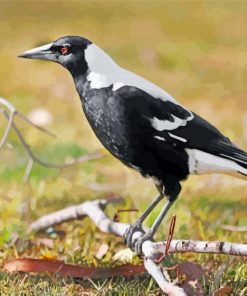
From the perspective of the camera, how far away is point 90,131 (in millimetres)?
4480

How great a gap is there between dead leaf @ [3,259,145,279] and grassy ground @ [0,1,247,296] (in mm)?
25

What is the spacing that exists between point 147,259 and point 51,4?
5560 millimetres

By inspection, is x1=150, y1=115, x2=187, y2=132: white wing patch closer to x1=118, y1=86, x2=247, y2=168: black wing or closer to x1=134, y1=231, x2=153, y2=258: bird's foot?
x1=118, y1=86, x2=247, y2=168: black wing

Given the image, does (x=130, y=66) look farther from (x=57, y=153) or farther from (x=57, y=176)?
(x=57, y=176)

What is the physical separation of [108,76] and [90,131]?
1.98 m

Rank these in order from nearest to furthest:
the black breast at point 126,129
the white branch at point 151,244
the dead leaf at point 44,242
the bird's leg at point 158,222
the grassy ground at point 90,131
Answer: the white branch at point 151,244
the black breast at point 126,129
the bird's leg at point 158,222
the grassy ground at point 90,131
the dead leaf at point 44,242

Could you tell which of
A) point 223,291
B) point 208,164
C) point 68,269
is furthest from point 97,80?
point 223,291

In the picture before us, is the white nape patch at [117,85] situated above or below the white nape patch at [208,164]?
above

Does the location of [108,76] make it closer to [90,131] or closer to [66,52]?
[66,52]

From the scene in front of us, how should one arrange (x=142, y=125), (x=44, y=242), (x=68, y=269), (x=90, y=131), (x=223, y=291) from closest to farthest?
(x=223, y=291), (x=142, y=125), (x=68, y=269), (x=44, y=242), (x=90, y=131)

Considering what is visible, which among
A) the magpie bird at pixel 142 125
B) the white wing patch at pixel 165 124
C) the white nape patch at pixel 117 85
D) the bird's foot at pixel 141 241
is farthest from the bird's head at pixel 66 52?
the bird's foot at pixel 141 241

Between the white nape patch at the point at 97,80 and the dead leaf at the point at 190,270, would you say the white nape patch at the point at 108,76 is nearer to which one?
the white nape patch at the point at 97,80

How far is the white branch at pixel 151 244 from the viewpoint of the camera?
7.39ft

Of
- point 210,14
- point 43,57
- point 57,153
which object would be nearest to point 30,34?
point 210,14
